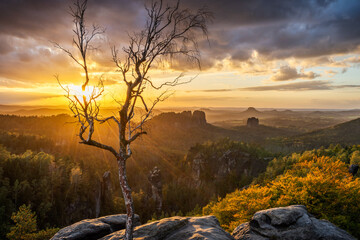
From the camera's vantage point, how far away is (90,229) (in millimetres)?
14617

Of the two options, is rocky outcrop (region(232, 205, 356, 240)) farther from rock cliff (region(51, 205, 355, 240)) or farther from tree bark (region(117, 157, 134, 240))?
tree bark (region(117, 157, 134, 240))

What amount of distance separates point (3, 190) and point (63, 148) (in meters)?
128

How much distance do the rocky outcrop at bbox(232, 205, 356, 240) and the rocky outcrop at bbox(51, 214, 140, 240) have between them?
9.68 meters

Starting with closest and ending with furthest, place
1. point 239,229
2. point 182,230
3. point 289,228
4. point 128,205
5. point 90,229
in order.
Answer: point 128,205 → point 182,230 → point 289,228 → point 90,229 → point 239,229

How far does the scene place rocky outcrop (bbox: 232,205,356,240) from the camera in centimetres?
1226

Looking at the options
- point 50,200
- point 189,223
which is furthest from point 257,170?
point 189,223

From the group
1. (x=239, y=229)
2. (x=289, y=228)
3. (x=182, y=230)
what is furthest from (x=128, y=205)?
(x=289, y=228)

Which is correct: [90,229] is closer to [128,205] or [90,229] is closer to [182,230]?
[128,205]

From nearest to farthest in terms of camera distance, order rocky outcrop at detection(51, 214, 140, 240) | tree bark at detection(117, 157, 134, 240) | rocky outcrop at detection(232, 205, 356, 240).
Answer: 1. tree bark at detection(117, 157, 134, 240)
2. rocky outcrop at detection(232, 205, 356, 240)
3. rocky outcrop at detection(51, 214, 140, 240)

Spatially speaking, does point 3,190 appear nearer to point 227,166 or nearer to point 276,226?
point 276,226

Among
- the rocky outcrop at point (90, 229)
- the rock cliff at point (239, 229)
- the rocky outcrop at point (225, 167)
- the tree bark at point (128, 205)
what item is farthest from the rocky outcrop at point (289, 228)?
the rocky outcrop at point (225, 167)

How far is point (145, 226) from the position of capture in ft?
45.7

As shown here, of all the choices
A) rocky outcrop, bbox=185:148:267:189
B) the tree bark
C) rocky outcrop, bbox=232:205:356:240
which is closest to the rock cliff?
rocky outcrop, bbox=232:205:356:240

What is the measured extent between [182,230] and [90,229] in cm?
695
